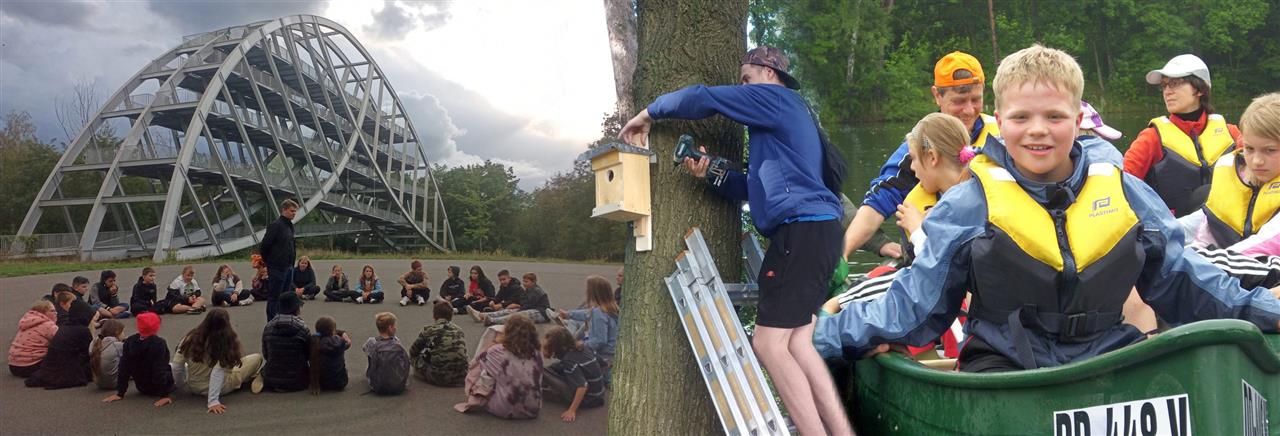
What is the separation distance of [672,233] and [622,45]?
2226 millimetres

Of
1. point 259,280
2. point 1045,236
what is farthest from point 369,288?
point 1045,236

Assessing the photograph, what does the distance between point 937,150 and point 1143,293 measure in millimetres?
731

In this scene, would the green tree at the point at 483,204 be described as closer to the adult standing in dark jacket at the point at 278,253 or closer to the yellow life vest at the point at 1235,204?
the adult standing in dark jacket at the point at 278,253

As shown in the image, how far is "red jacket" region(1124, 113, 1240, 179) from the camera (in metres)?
4.14

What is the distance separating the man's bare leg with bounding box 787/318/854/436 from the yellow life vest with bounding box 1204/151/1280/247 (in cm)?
171

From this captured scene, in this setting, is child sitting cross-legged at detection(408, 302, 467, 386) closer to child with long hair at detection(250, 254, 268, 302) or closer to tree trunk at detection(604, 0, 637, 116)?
child with long hair at detection(250, 254, 268, 302)

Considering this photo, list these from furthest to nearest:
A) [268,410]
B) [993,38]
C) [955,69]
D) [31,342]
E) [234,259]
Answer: [993,38] → [234,259] → [31,342] → [268,410] → [955,69]

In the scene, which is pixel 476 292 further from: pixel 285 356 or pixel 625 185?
pixel 625 185

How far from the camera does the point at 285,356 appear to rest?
19.6ft

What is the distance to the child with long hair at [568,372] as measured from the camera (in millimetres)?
6016

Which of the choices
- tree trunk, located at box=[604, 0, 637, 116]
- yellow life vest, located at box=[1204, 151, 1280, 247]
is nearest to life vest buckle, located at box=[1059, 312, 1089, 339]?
yellow life vest, located at box=[1204, 151, 1280, 247]

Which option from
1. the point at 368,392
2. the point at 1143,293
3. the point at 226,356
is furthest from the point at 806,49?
the point at 1143,293

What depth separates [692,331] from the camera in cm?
293

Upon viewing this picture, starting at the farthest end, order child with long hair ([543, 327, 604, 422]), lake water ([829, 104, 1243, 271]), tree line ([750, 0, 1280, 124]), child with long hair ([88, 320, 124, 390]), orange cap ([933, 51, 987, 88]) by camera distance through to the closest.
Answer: tree line ([750, 0, 1280, 124])
lake water ([829, 104, 1243, 271])
child with long hair ([543, 327, 604, 422])
child with long hair ([88, 320, 124, 390])
orange cap ([933, 51, 987, 88])
